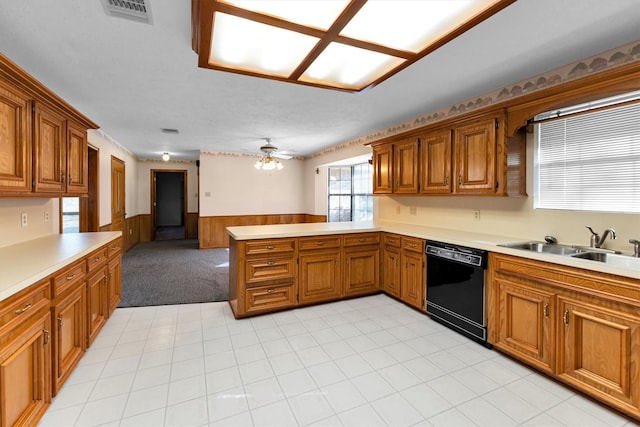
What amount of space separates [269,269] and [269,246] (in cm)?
25

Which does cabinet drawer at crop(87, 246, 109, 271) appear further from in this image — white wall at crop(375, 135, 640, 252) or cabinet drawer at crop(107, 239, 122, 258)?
white wall at crop(375, 135, 640, 252)

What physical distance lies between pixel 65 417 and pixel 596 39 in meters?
4.15

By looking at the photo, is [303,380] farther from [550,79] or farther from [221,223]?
[221,223]

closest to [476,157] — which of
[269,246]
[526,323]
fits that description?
[526,323]

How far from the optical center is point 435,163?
3361 millimetres

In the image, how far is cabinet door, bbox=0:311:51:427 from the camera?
4.49 ft

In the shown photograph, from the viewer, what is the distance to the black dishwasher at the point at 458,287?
102 inches

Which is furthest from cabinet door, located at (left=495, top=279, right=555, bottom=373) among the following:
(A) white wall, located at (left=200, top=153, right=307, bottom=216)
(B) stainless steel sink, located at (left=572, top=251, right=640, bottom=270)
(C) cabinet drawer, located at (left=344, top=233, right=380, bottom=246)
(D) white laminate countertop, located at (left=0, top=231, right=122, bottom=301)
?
(A) white wall, located at (left=200, top=153, right=307, bottom=216)

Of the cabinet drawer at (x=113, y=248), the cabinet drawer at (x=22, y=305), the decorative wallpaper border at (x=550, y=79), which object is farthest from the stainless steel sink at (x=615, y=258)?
the cabinet drawer at (x=113, y=248)

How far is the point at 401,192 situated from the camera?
382cm

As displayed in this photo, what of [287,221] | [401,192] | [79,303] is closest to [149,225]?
[287,221]

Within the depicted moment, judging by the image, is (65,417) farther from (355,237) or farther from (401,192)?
(401,192)

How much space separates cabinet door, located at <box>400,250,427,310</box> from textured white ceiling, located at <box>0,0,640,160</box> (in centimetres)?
176

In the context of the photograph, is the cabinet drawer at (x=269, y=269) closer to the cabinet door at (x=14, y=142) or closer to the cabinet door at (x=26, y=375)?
the cabinet door at (x=26, y=375)
